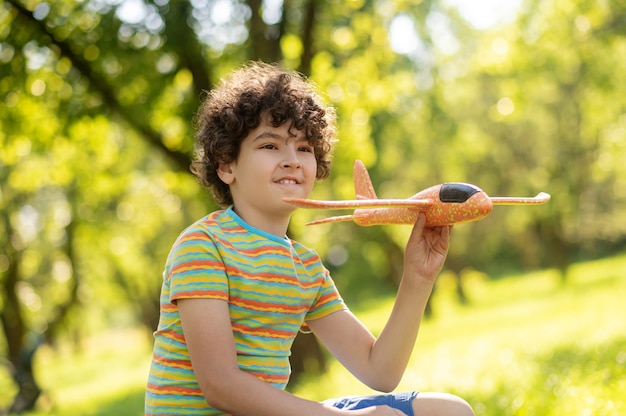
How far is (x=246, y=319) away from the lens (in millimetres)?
2123

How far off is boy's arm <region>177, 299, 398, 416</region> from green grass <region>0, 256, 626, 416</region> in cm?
228

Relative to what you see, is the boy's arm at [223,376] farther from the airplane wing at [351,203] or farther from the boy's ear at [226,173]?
the boy's ear at [226,173]

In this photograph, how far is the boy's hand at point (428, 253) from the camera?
230 centimetres

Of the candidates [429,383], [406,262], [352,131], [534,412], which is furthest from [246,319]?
[352,131]

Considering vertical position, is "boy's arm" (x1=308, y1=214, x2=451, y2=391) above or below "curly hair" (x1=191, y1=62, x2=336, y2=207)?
below

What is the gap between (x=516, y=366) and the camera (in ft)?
22.7

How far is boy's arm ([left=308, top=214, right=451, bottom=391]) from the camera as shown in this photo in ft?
7.57

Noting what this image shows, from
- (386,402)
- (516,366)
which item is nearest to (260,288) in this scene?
(386,402)

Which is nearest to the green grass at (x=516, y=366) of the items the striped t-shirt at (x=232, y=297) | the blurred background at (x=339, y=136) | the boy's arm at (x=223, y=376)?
the blurred background at (x=339, y=136)

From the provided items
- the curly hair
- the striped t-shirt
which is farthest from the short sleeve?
the curly hair

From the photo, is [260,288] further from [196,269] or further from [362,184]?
[362,184]

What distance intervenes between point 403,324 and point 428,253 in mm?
212

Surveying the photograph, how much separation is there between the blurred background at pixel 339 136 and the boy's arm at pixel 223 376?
2.31 meters

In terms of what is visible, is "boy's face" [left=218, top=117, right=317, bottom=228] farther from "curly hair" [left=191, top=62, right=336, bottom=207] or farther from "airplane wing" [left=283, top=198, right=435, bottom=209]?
"airplane wing" [left=283, top=198, right=435, bottom=209]
